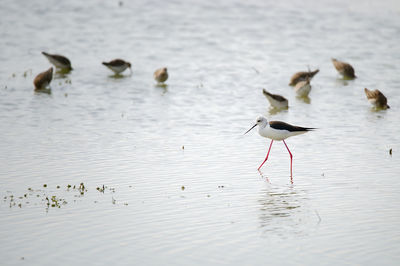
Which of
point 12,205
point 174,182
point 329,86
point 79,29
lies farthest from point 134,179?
point 79,29

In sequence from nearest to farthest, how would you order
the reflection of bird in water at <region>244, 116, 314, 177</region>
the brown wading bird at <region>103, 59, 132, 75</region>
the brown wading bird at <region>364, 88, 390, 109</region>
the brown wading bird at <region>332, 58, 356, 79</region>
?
the reflection of bird in water at <region>244, 116, 314, 177</region>
the brown wading bird at <region>364, 88, 390, 109</region>
the brown wading bird at <region>332, 58, 356, 79</region>
the brown wading bird at <region>103, 59, 132, 75</region>

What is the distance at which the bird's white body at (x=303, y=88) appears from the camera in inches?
639

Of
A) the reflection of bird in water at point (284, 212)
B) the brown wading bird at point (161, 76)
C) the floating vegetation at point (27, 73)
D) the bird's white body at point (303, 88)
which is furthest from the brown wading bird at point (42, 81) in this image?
the reflection of bird in water at point (284, 212)

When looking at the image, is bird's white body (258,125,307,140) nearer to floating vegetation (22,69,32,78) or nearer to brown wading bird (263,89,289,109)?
brown wading bird (263,89,289,109)

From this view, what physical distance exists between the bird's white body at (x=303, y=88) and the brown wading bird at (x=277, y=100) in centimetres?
133

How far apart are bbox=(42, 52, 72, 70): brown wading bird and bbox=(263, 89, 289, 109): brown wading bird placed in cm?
714

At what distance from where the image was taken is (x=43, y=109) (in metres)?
14.4

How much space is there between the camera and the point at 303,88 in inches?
640

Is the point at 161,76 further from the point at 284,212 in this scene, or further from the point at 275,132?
the point at 284,212

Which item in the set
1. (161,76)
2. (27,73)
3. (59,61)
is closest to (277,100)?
(161,76)

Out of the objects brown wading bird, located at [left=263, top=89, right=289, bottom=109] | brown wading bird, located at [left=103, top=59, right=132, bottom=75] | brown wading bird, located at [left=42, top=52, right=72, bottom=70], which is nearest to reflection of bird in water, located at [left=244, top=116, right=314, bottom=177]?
brown wading bird, located at [left=263, top=89, right=289, bottom=109]

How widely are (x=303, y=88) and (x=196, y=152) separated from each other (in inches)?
243

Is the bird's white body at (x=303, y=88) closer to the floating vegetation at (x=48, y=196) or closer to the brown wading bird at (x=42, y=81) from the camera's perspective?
the brown wading bird at (x=42, y=81)

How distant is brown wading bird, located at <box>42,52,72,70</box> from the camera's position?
18703 mm
